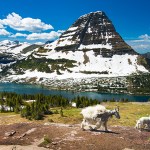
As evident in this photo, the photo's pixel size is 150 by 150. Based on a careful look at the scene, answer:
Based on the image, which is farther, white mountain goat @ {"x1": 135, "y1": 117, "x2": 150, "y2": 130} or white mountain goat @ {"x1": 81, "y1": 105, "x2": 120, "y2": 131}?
white mountain goat @ {"x1": 135, "y1": 117, "x2": 150, "y2": 130}

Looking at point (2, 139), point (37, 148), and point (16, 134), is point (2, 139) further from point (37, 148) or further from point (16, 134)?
point (37, 148)

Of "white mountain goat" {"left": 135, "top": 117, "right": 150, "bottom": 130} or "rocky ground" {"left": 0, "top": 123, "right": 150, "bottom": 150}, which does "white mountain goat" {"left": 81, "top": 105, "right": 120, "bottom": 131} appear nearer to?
"rocky ground" {"left": 0, "top": 123, "right": 150, "bottom": 150}

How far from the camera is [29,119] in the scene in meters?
54.5

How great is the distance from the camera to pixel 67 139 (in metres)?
29.5

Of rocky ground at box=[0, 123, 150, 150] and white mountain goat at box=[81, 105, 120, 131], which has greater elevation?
white mountain goat at box=[81, 105, 120, 131]

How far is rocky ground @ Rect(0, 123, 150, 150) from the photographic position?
2769 centimetres

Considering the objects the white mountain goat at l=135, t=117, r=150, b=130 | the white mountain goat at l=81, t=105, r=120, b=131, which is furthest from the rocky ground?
the white mountain goat at l=135, t=117, r=150, b=130

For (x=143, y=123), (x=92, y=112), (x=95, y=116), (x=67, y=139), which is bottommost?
(x=67, y=139)

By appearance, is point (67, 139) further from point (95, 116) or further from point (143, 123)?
point (143, 123)

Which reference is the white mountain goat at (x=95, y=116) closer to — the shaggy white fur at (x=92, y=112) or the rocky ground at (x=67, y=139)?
the shaggy white fur at (x=92, y=112)

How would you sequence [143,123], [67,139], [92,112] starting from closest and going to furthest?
[67,139] < [92,112] < [143,123]

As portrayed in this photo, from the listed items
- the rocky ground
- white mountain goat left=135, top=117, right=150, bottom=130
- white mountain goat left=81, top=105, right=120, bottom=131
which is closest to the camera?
the rocky ground

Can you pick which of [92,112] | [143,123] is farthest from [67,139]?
[143,123]

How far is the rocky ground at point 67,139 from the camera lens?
90.8 ft
